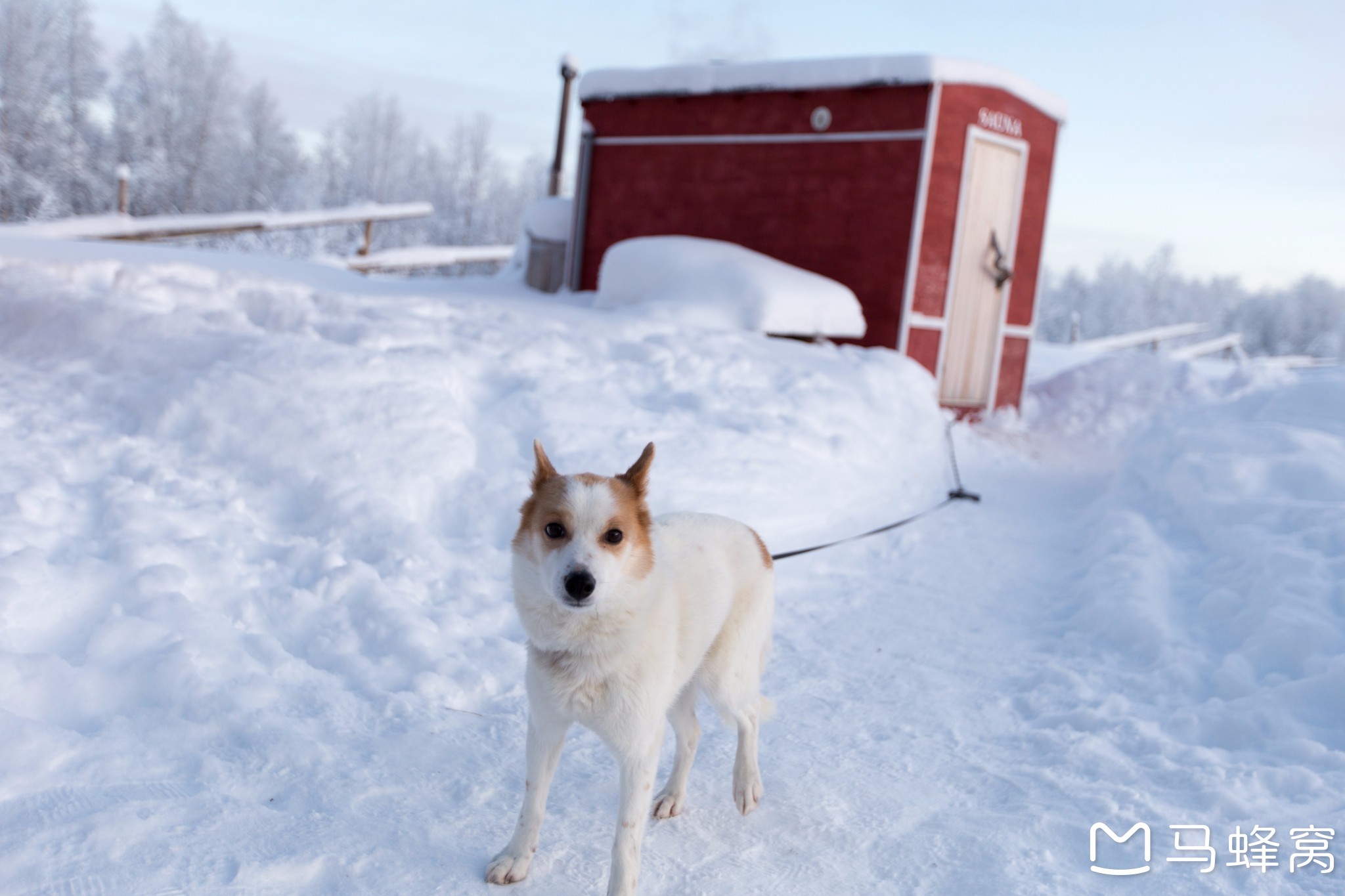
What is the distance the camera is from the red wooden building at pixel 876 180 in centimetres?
1142

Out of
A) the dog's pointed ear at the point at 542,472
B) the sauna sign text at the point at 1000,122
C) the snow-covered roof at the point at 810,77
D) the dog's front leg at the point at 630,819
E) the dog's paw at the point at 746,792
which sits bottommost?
the dog's paw at the point at 746,792

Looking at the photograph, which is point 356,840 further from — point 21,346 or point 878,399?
point 878,399

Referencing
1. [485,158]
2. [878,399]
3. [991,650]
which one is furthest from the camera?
[485,158]

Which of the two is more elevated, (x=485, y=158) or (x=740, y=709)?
(x=485, y=158)

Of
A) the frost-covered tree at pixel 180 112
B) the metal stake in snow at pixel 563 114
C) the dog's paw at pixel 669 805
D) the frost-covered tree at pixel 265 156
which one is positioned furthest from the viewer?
the frost-covered tree at pixel 265 156

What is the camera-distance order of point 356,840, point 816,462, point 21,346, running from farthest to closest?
point 816,462
point 21,346
point 356,840

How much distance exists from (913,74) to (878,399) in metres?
5.11

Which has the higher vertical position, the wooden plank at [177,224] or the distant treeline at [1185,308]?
the distant treeline at [1185,308]

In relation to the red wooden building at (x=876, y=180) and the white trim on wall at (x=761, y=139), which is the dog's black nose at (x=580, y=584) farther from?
the white trim on wall at (x=761, y=139)

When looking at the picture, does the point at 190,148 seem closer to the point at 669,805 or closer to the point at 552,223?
the point at 552,223

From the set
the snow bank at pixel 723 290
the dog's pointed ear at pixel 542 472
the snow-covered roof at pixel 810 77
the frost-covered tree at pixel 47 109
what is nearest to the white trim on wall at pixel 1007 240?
the snow-covered roof at pixel 810 77

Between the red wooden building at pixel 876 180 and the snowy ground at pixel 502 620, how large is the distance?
424 cm

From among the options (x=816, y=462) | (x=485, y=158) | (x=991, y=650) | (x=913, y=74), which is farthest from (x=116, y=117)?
(x=991, y=650)

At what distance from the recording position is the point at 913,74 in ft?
36.5
